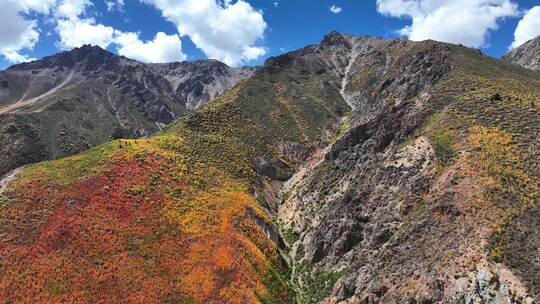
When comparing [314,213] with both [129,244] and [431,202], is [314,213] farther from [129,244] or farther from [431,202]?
[129,244]

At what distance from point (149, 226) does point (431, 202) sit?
31.7 m

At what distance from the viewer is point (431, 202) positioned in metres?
43.6

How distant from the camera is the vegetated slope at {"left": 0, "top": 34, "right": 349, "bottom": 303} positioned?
4316cm

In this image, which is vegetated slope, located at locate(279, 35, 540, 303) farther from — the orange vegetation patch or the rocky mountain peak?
the rocky mountain peak

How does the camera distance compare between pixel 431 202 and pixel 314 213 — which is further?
pixel 314 213

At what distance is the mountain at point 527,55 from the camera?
142 m

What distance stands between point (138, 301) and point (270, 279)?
14073mm

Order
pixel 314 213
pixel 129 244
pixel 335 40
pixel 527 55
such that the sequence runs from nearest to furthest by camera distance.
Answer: pixel 129 244 < pixel 314 213 < pixel 527 55 < pixel 335 40

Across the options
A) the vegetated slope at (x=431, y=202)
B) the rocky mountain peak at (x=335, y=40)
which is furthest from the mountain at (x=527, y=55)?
the vegetated slope at (x=431, y=202)

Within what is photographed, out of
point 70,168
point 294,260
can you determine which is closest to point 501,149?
point 294,260

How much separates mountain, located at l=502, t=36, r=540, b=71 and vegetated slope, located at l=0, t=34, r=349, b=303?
4098 inches

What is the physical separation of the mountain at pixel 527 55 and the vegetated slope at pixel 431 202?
7763 centimetres

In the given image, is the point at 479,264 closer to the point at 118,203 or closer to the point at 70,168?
the point at 118,203

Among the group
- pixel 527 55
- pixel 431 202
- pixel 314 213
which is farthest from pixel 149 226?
pixel 527 55
